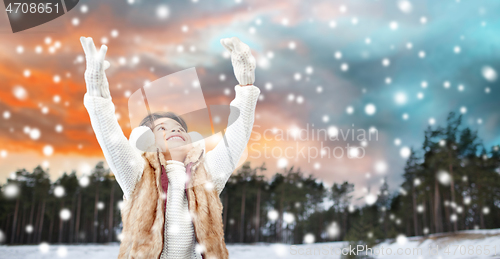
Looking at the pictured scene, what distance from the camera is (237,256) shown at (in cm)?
768

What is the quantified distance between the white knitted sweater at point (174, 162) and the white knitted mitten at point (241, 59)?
0.04 m

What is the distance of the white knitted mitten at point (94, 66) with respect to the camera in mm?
1177

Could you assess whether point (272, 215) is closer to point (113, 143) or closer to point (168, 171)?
point (168, 171)

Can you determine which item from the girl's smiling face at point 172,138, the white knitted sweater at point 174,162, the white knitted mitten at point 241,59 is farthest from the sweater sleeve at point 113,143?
the white knitted mitten at point 241,59

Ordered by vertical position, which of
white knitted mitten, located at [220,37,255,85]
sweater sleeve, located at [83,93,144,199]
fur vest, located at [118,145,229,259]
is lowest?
fur vest, located at [118,145,229,259]

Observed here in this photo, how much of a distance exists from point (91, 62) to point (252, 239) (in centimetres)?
1091

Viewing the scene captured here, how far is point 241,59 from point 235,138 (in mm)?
377

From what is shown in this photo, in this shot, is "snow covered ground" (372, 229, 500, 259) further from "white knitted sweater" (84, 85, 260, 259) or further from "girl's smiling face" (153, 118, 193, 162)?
"girl's smiling face" (153, 118, 193, 162)

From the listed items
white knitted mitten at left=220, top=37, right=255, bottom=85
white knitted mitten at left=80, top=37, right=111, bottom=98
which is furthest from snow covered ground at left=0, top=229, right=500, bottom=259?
white knitted mitten at left=80, top=37, right=111, bottom=98

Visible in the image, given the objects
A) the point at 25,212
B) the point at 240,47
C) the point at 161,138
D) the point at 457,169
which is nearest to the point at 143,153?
the point at 161,138

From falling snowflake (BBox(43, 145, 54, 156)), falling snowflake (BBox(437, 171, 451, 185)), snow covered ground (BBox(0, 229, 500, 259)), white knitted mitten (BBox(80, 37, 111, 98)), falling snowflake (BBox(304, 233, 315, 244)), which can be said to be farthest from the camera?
falling snowflake (BBox(304, 233, 315, 244))

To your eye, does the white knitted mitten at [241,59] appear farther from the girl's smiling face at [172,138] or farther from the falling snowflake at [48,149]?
the falling snowflake at [48,149]

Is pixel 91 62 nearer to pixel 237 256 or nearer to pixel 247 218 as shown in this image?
pixel 237 256

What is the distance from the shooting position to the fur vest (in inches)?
Result: 49.9
